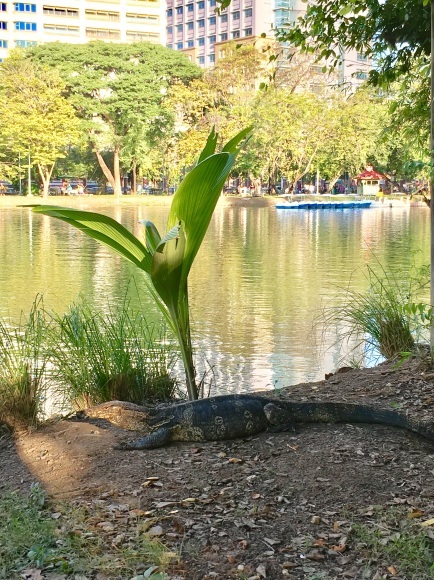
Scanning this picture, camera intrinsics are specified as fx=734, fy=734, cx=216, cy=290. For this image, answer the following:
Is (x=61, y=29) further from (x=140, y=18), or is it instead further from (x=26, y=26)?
(x=140, y=18)

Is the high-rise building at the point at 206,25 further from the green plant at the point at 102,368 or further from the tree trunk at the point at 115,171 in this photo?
the green plant at the point at 102,368

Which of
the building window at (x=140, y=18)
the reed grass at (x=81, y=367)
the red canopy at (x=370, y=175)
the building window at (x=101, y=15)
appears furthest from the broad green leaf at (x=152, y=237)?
the building window at (x=140, y=18)

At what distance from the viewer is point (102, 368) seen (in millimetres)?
5047

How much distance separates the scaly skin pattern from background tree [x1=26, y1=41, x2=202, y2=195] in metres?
49.1

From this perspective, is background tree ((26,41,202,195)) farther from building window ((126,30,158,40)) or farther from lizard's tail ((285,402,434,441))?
lizard's tail ((285,402,434,441))

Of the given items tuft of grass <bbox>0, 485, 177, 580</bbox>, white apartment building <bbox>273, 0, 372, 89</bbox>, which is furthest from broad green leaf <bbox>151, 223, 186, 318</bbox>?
white apartment building <bbox>273, 0, 372, 89</bbox>

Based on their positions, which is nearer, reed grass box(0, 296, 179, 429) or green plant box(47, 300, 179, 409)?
reed grass box(0, 296, 179, 429)

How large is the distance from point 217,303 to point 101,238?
7.35 meters

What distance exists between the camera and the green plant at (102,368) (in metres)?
5.03

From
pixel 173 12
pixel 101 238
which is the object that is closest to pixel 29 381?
pixel 101 238

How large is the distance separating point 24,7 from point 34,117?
46.4m

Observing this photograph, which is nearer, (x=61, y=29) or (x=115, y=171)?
(x=115, y=171)

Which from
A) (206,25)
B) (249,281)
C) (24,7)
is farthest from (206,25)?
(249,281)

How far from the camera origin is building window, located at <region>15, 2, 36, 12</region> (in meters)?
83.4
